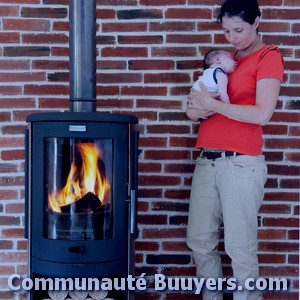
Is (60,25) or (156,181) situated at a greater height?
(60,25)

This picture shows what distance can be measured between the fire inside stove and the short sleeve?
70cm

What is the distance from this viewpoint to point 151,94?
8.65 feet

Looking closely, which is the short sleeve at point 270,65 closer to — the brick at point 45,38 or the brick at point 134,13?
the brick at point 134,13

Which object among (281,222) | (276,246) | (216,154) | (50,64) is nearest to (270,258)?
(276,246)

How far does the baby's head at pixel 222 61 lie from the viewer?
2.24 meters

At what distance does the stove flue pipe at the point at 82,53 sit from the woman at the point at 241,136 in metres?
0.47

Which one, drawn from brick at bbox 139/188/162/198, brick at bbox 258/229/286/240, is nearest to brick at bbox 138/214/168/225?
brick at bbox 139/188/162/198

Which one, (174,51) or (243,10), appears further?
Answer: (174,51)

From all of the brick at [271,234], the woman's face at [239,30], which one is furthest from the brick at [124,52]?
the brick at [271,234]

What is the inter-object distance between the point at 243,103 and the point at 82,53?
0.74 meters

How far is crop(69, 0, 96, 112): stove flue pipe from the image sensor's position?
7.16 feet

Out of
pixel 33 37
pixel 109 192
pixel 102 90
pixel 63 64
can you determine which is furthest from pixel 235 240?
pixel 33 37

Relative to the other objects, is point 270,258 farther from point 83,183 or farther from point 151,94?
point 83,183

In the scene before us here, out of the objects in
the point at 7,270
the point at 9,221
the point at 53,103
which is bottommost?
the point at 7,270
